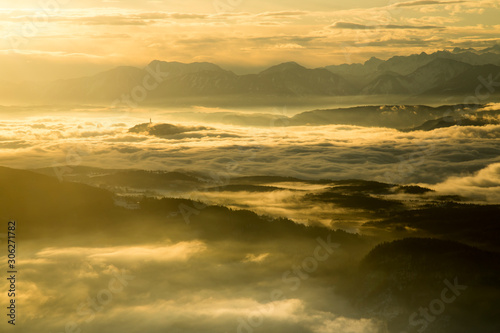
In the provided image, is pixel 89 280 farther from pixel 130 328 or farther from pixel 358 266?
pixel 358 266

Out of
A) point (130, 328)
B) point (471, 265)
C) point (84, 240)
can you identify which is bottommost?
point (84, 240)

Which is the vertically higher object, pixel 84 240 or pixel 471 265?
pixel 471 265

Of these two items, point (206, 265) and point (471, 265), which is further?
point (206, 265)

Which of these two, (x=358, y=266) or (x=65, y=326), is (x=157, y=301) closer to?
(x=65, y=326)

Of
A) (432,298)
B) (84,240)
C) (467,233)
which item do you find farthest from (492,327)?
(84,240)

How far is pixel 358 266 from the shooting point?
5347cm

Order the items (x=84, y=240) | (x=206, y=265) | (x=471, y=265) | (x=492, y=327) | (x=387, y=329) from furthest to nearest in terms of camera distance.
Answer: (x=84, y=240) → (x=206, y=265) → (x=471, y=265) → (x=387, y=329) → (x=492, y=327)

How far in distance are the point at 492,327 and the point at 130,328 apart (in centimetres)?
2843

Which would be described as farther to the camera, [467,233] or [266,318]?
[467,233]

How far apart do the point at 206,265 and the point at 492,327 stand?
107 feet

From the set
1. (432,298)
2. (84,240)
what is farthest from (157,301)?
(84,240)

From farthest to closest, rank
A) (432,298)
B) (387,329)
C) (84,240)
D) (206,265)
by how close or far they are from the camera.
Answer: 1. (84,240)
2. (206,265)
3. (432,298)
4. (387,329)

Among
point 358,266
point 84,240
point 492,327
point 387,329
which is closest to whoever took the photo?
point 492,327

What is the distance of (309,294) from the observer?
4822 centimetres
